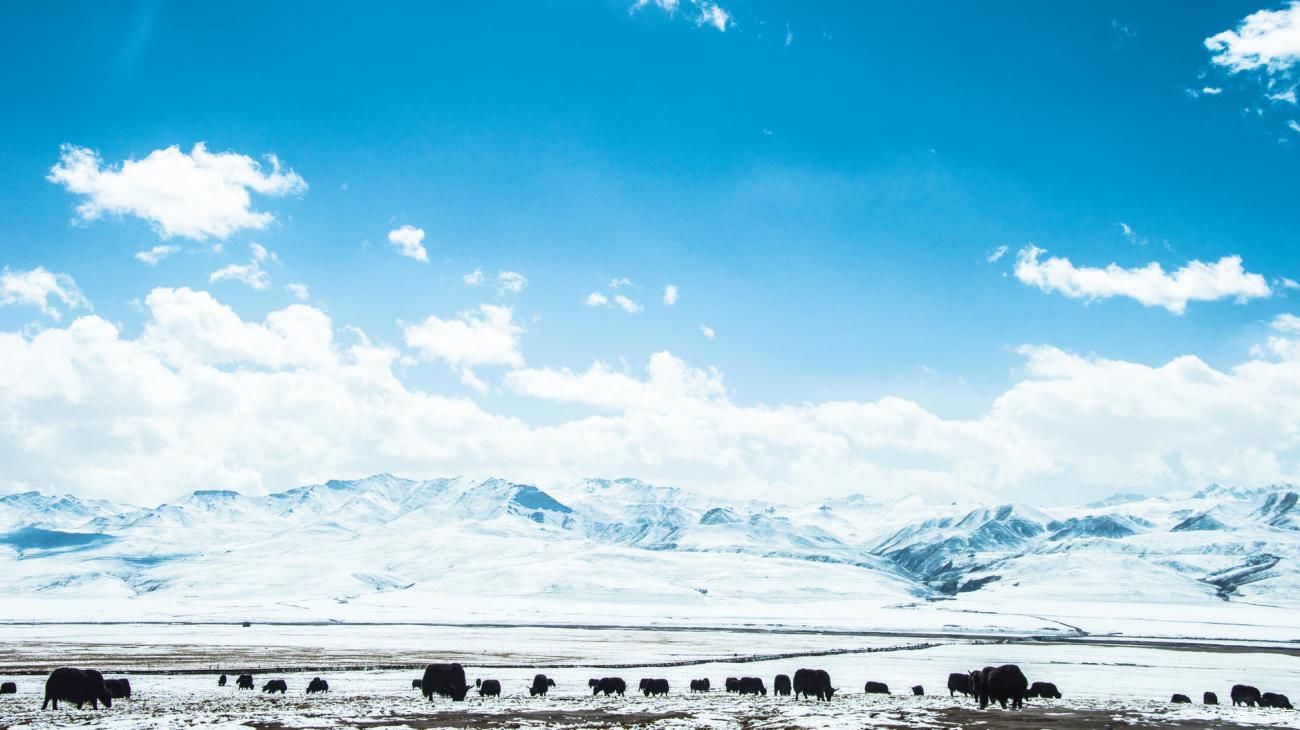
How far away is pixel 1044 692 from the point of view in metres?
35.3

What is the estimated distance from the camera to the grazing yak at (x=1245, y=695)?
122ft

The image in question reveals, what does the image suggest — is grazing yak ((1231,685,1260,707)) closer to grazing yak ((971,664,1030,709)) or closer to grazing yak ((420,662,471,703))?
grazing yak ((971,664,1030,709))

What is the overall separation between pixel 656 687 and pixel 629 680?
10.4 m

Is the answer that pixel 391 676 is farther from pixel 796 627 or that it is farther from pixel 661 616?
pixel 661 616

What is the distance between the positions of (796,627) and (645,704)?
4630 inches

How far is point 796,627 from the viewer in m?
143

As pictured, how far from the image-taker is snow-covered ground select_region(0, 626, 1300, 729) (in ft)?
84.8

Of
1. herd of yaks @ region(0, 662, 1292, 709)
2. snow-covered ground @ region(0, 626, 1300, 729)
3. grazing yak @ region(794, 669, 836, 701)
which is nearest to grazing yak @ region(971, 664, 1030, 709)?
herd of yaks @ region(0, 662, 1292, 709)

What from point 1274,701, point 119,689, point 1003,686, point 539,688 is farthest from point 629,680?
point 1274,701

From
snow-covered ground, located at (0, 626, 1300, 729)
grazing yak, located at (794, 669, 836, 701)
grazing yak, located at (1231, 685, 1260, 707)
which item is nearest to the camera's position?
snow-covered ground, located at (0, 626, 1300, 729)

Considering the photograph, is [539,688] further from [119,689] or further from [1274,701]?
[1274,701]

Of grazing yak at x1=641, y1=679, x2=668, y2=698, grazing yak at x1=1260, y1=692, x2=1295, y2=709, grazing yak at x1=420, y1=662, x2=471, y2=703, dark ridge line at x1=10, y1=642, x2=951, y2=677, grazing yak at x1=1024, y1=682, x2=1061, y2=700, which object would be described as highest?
grazing yak at x1=420, y1=662, x2=471, y2=703

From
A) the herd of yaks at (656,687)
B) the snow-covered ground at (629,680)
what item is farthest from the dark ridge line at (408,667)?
the herd of yaks at (656,687)

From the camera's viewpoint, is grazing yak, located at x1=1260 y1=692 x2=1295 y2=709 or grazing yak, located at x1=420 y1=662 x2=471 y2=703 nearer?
grazing yak, located at x1=420 y1=662 x2=471 y2=703
